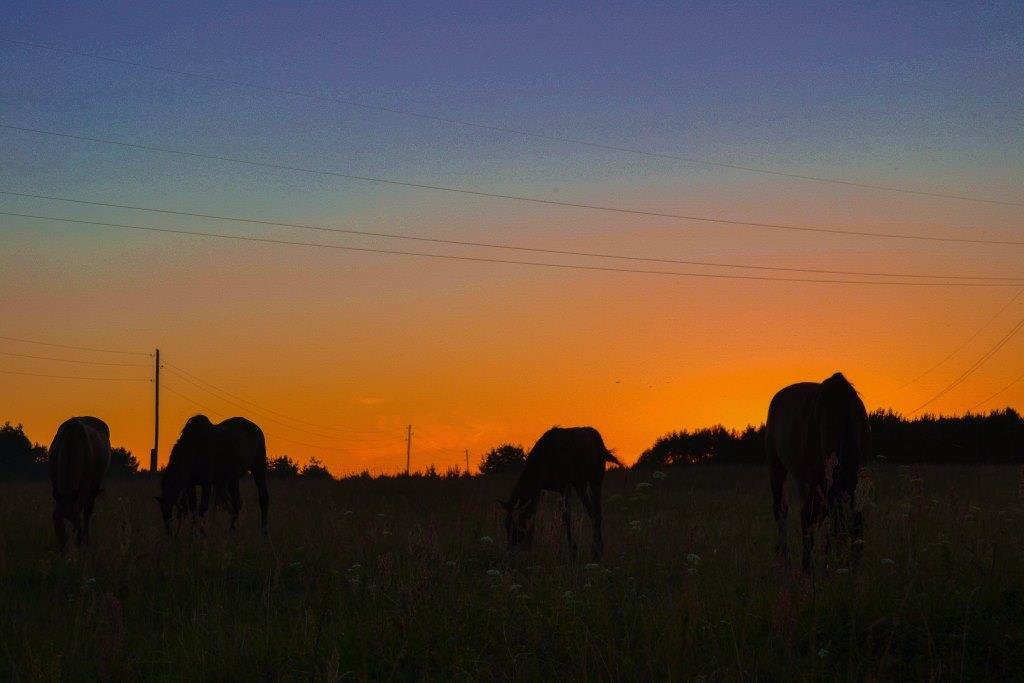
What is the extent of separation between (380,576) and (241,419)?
12126 millimetres

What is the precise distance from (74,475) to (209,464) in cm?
249

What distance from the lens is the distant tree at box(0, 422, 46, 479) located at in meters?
74.1

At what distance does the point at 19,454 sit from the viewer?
7550 cm

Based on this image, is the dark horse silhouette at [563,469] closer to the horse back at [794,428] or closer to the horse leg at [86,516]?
the horse back at [794,428]

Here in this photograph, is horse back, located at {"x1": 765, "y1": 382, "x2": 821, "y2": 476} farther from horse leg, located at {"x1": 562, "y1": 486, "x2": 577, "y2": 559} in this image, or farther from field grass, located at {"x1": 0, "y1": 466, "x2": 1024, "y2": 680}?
horse leg, located at {"x1": 562, "y1": 486, "x2": 577, "y2": 559}

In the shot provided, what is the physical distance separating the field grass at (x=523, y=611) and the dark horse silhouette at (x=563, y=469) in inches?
70.6

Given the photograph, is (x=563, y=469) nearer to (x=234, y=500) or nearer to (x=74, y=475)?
(x=234, y=500)

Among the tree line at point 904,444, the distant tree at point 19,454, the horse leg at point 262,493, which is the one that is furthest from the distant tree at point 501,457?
the distant tree at point 19,454

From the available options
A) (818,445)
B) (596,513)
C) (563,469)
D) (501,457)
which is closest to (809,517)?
(818,445)

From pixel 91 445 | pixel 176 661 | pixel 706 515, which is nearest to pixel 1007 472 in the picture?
pixel 706 515

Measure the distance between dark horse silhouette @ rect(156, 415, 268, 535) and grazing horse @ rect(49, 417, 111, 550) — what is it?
3.48ft

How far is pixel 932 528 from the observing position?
974cm

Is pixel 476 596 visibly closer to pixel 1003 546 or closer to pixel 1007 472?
pixel 1003 546

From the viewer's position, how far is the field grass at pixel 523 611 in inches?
242
